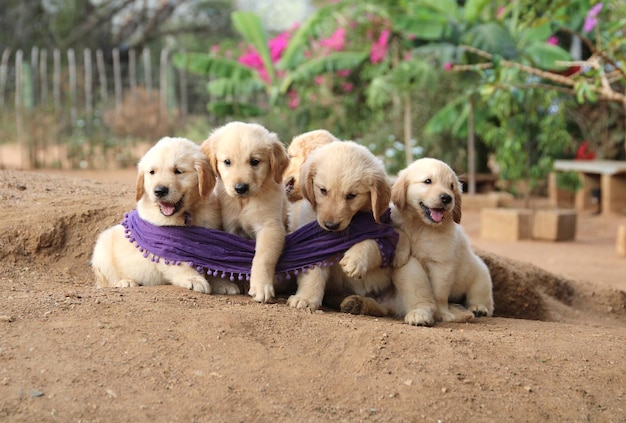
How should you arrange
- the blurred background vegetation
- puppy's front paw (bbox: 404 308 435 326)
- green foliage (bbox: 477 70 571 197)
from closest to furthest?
puppy's front paw (bbox: 404 308 435 326)
green foliage (bbox: 477 70 571 197)
the blurred background vegetation

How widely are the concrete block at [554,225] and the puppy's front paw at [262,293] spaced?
336 inches

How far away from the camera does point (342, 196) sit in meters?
4.64

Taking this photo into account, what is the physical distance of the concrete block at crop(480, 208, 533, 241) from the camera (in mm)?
12328

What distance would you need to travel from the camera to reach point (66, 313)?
418cm

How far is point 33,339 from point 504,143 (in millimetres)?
11374

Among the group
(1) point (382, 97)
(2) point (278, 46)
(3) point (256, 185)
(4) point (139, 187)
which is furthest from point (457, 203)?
(2) point (278, 46)

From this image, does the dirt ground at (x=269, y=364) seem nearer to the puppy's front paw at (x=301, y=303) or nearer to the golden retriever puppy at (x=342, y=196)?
the puppy's front paw at (x=301, y=303)

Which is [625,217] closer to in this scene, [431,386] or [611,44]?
[611,44]

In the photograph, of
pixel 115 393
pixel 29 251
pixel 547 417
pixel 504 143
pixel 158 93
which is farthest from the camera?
pixel 158 93

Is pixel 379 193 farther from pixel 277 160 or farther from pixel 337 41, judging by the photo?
pixel 337 41

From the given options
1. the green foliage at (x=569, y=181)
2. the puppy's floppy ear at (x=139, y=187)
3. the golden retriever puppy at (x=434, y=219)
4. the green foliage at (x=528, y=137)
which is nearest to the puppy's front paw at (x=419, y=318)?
the golden retriever puppy at (x=434, y=219)

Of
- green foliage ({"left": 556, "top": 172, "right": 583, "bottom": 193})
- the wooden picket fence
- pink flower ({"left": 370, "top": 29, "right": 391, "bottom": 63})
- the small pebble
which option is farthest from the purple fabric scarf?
pink flower ({"left": 370, "top": 29, "right": 391, "bottom": 63})

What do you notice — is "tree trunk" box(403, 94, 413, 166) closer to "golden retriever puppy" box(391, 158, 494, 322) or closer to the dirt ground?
"golden retriever puppy" box(391, 158, 494, 322)

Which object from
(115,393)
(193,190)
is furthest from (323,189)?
(115,393)
